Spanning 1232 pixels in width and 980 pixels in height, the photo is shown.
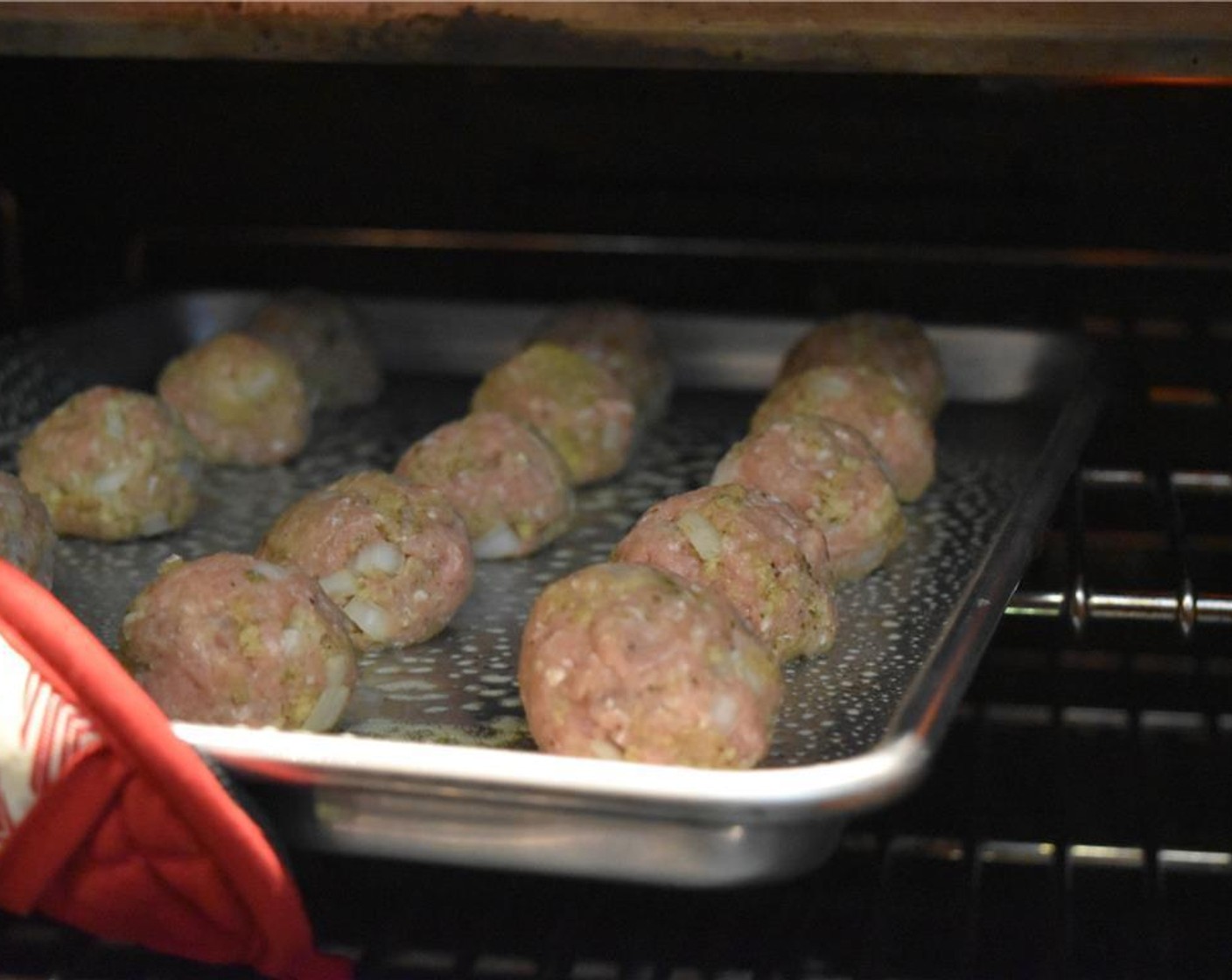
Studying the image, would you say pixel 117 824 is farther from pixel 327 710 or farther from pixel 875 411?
pixel 875 411

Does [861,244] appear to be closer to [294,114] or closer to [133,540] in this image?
[294,114]

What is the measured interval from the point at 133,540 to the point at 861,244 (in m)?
1.06

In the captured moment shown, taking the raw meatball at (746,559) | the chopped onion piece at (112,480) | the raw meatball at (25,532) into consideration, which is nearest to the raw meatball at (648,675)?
the raw meatball at (746,559)

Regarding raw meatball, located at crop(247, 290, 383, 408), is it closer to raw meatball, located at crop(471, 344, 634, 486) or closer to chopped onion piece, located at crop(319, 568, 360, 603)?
→ raw meatball, located at crop(471, 344, 634, 486)

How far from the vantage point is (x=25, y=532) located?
1776 mm

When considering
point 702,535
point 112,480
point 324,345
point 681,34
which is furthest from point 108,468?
point 681,34

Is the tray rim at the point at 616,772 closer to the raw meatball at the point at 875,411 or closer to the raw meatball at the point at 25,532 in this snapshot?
the raw meatball at the point at 25,532

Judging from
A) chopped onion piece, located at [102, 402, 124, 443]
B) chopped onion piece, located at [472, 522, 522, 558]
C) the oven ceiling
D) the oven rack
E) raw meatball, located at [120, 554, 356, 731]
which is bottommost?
the oven rack

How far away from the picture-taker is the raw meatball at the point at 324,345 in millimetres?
2469

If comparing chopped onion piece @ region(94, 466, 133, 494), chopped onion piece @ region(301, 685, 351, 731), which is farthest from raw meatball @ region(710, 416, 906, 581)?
chopped onion piece @ region(94, 466, 133, 494)

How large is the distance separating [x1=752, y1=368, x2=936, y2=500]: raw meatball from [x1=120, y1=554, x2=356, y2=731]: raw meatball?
2.40 feet

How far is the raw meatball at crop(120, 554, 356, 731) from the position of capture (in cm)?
146

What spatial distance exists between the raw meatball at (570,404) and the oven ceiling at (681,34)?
2.08 ft

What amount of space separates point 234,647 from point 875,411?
0.93m
